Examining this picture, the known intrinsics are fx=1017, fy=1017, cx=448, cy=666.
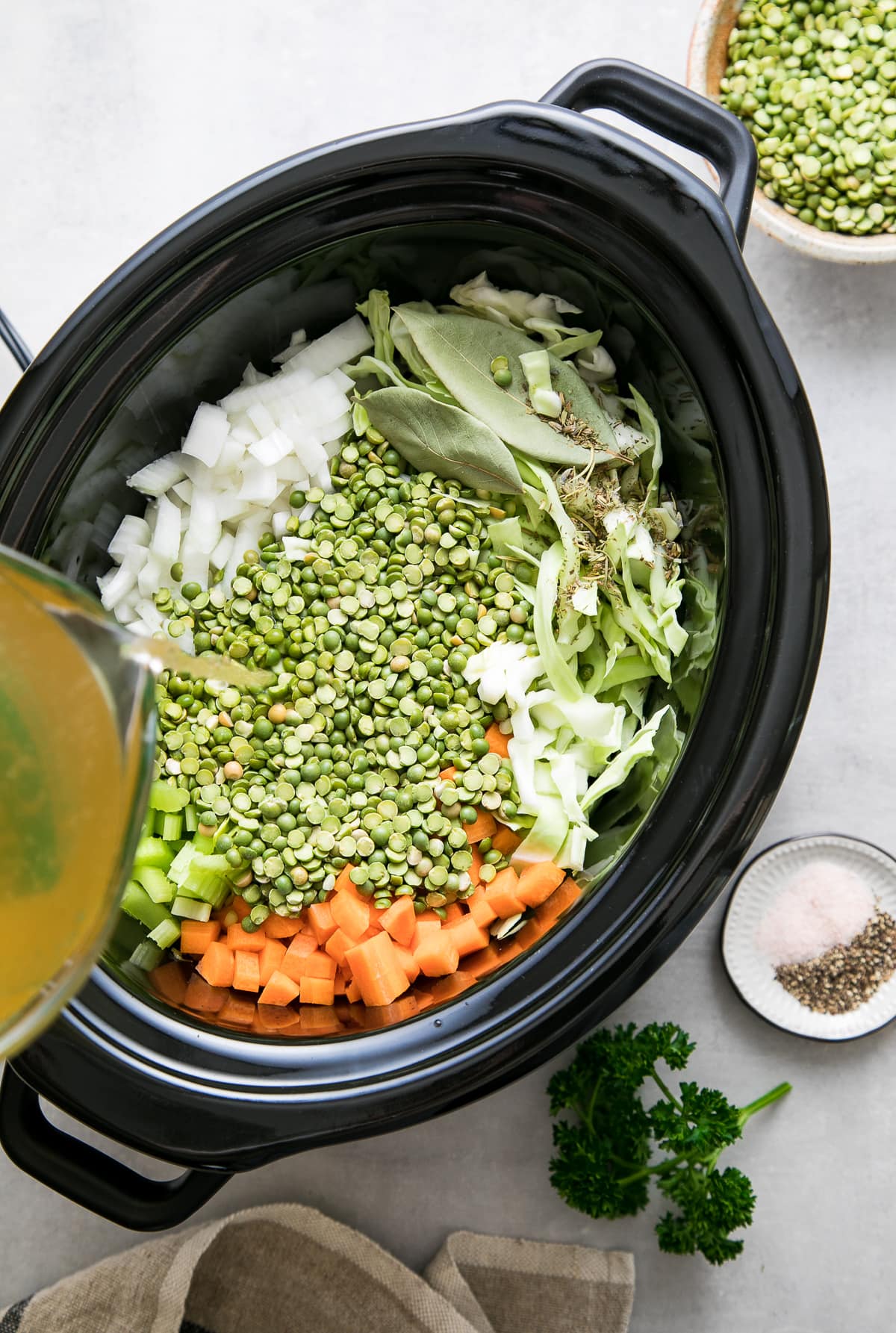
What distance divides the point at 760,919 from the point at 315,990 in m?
0.80

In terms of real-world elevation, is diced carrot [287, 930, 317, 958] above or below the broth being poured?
below

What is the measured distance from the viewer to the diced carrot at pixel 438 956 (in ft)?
4.59

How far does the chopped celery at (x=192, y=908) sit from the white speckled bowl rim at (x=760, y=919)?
0.87 metres

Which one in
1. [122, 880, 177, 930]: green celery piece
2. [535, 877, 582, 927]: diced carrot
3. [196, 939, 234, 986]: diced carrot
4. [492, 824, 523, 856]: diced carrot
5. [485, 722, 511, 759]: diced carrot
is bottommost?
[535, 877, 582, 927]: diced carrot

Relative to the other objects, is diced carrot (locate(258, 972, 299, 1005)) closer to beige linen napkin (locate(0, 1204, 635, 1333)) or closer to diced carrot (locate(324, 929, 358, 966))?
diced carrot (locate(324, 929, 358, 966))

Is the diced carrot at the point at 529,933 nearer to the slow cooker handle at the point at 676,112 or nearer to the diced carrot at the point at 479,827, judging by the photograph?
the diced carrot at the point at 479,827

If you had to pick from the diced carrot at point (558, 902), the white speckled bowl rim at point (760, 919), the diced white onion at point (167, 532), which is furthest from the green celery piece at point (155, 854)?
the white speckled bowl rim at point (760, 919)

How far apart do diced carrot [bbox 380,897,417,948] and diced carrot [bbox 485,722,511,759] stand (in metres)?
0.25

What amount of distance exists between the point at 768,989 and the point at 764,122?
4.81 feet

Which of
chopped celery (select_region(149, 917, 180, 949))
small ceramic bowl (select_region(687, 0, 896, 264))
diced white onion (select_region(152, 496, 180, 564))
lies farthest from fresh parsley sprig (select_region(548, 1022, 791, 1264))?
small ceramic bowl (select_region(687, 0, 896, 264))

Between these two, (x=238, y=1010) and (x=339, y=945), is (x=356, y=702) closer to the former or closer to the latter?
(x=339, y=945)

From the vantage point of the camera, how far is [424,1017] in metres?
1.28

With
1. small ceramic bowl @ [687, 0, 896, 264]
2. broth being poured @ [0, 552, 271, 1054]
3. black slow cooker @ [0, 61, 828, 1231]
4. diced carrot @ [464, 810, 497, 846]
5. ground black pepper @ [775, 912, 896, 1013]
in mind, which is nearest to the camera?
broth being poured @ [0, 552, 271, 1054]

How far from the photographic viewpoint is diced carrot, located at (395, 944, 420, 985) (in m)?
1.40
